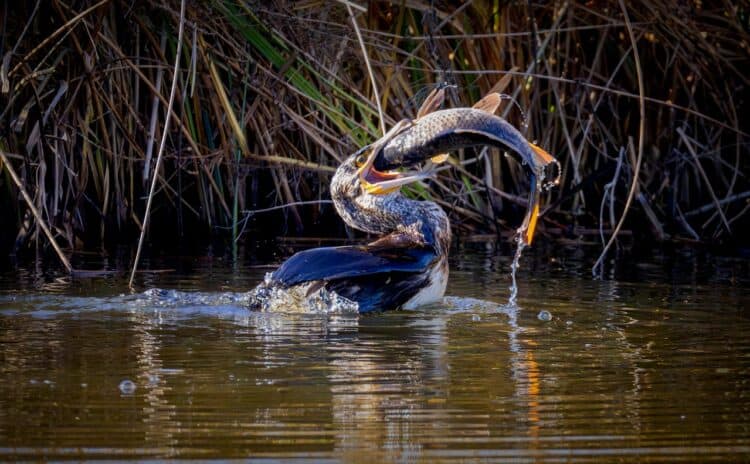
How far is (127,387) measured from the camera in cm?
428

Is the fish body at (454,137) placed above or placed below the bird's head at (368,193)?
above

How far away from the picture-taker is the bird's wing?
619 centimetres

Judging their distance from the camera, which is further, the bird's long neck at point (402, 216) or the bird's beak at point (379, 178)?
the bird's long neck at point (402, 216)

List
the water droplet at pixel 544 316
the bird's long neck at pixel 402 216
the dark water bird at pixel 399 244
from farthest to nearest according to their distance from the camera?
the bird's long neck at pixel 402 216 → the dark water bird at pixel 399 244 → the water droplet at pixel 544 316

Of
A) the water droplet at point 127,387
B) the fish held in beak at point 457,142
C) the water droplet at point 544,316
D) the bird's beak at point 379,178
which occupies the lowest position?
the water droplet at point 127,387

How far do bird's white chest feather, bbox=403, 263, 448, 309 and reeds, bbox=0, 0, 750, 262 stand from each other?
1.88 m

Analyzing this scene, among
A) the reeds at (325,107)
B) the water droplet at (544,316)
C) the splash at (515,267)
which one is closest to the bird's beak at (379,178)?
the splash at (515,267)

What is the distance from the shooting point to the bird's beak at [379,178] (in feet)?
21.0

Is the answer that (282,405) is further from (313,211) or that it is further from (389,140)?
(313,211)

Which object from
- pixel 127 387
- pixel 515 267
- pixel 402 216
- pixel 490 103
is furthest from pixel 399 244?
pixel 127 387

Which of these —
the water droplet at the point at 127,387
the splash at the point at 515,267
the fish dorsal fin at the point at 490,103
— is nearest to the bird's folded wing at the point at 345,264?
the splash at the point at 515,267

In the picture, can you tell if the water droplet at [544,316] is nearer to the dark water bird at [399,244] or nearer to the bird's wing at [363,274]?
the dark water bird at [399,244]

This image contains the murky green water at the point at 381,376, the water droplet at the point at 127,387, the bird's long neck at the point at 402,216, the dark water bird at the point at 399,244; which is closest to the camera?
the murky green water at the point at 381,376

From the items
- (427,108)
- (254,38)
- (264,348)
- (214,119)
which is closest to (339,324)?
(264,348)
